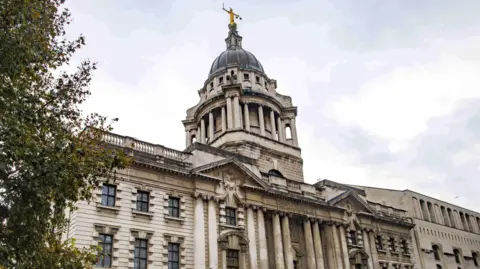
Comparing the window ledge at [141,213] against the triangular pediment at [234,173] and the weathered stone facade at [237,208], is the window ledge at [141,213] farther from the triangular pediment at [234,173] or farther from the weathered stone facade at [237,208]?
the triangular pediment at [234,173]

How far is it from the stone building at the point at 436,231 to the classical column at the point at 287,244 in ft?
54.6

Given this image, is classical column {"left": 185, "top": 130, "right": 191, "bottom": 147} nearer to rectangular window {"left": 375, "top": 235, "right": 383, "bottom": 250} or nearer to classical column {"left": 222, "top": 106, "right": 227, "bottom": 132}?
classical column {"left": 222, "top": 106, "right": 227, "bottom": 132}

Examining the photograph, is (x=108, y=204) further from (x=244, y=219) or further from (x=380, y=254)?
(x=380, y=254)

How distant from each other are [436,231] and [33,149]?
44.9 meters

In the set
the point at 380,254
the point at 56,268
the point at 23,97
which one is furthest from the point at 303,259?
the point at 23,97

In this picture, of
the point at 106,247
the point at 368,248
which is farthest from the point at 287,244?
the point at 106,247

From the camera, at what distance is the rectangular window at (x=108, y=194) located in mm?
25117

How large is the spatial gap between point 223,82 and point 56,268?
116ft

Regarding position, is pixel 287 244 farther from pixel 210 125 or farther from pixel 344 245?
pixel 210 125

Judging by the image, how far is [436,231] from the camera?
1844 inches

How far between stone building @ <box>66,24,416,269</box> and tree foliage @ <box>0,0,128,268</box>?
8.68 m

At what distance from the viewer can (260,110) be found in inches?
1734

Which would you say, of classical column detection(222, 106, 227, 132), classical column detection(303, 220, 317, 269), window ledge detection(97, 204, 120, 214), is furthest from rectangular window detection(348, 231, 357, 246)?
window ledge detection(97, 204, 120, 214)

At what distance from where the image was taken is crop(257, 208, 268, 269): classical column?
30.0m
